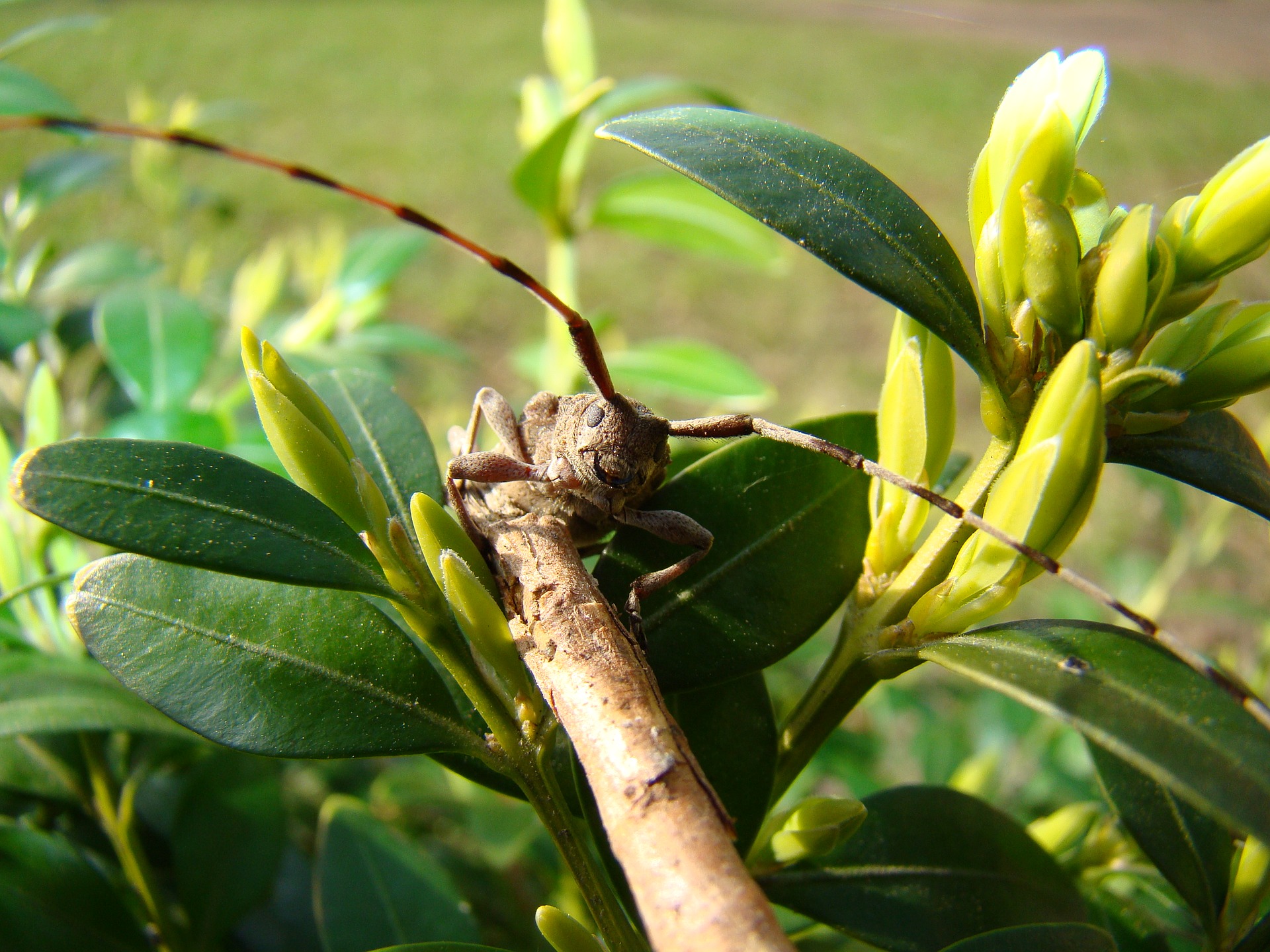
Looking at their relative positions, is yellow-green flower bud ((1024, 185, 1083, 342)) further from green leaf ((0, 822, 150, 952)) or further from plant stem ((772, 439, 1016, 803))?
green leaf ((0, 822, 150, 952))

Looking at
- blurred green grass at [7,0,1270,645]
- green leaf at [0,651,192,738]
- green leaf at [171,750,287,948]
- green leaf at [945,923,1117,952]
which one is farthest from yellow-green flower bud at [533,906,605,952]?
blurred green grass at [7,0,1270,645]

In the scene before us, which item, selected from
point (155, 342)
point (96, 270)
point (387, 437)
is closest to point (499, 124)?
point (96, 270)

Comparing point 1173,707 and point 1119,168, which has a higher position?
point 1119,168

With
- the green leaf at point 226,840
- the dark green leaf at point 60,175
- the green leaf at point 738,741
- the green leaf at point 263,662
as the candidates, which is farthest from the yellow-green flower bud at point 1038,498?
the dark green leaf at point 60,175

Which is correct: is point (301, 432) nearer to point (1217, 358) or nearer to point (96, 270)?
point (1217, 358)

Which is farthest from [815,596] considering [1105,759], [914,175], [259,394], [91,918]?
[914,175]

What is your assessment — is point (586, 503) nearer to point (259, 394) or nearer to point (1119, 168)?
point (259, 394)

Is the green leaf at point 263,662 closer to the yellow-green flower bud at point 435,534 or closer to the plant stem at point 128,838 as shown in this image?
the yellow-green flower bud at point 435,534
